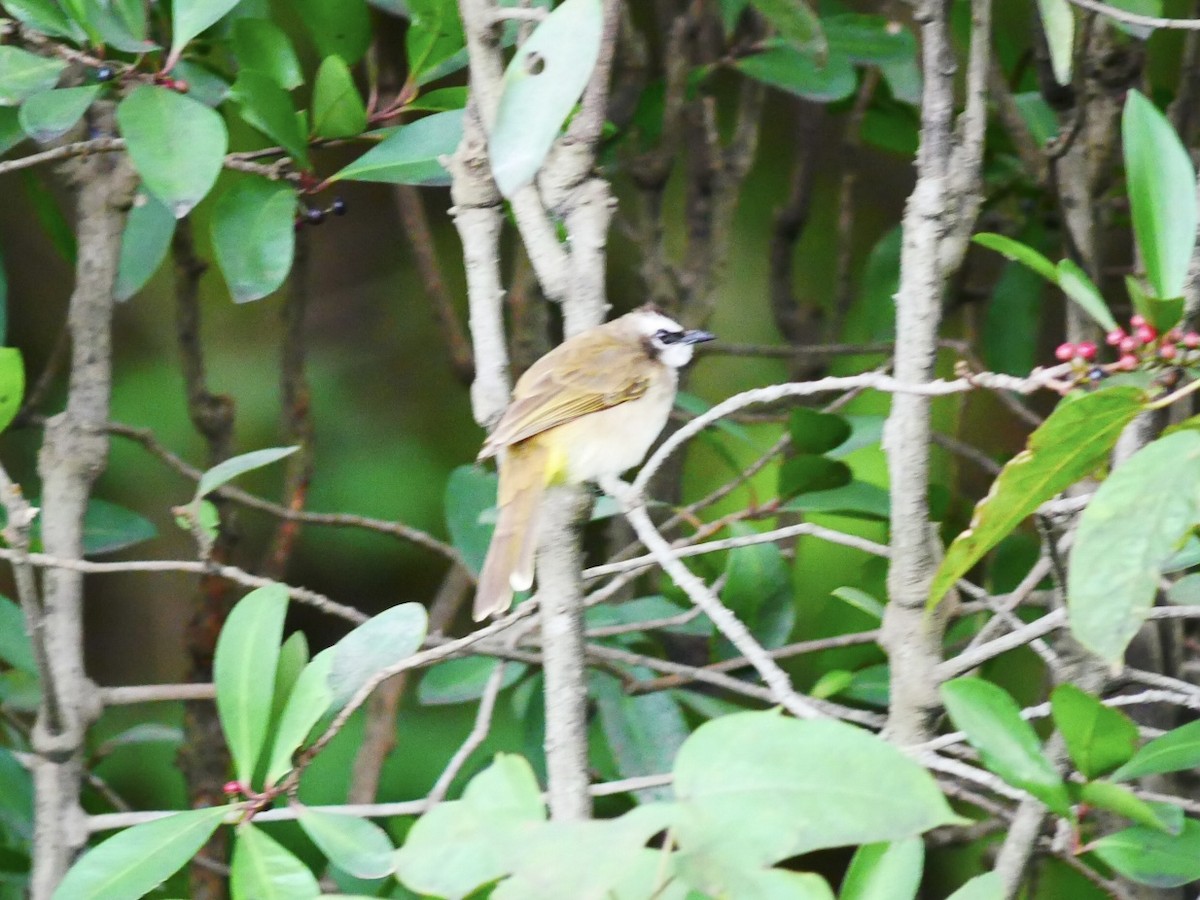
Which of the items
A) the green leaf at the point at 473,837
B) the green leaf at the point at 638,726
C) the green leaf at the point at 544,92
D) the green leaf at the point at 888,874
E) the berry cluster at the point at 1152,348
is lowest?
the green leaf at the point at 638,726

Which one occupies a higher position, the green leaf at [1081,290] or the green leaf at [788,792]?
the green leaf at [1081,290]

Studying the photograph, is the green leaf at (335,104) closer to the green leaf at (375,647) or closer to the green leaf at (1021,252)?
the green leaf at (375,647)

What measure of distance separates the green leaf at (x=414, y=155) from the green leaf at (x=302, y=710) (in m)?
0.64

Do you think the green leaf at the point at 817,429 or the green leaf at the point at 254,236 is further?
the green leaf at the point at 817,429

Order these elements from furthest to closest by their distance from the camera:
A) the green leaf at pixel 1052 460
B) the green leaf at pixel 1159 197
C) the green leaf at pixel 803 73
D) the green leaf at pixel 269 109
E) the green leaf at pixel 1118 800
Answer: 1. the green leaf at pixel 803 73
2. the green leaf at pixel 269 109
3. the green leaf at pixel 1159 197
4. the green leaf at pixel 1118 800
5. the green leaf at pixel 1052 460

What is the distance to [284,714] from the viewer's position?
1.36m

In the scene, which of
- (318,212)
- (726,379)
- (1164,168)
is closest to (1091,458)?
(1164,168)

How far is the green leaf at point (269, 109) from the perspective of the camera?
164 centimetres

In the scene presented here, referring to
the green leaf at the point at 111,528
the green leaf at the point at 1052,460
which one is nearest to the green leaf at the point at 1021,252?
the green leaf at the point at 1052,460

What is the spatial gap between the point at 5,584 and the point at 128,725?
42 cm

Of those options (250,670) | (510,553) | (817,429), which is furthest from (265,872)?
(817,429)

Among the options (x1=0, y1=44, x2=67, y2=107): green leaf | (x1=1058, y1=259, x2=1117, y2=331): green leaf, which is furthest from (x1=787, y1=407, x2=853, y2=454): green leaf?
(x1=0, y1=44, x2=67, y2=107): green leaf

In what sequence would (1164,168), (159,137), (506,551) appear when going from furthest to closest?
(506,551) → (159,137) → (1164,168)

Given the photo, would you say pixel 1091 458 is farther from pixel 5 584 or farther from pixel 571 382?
pixel 5 584
